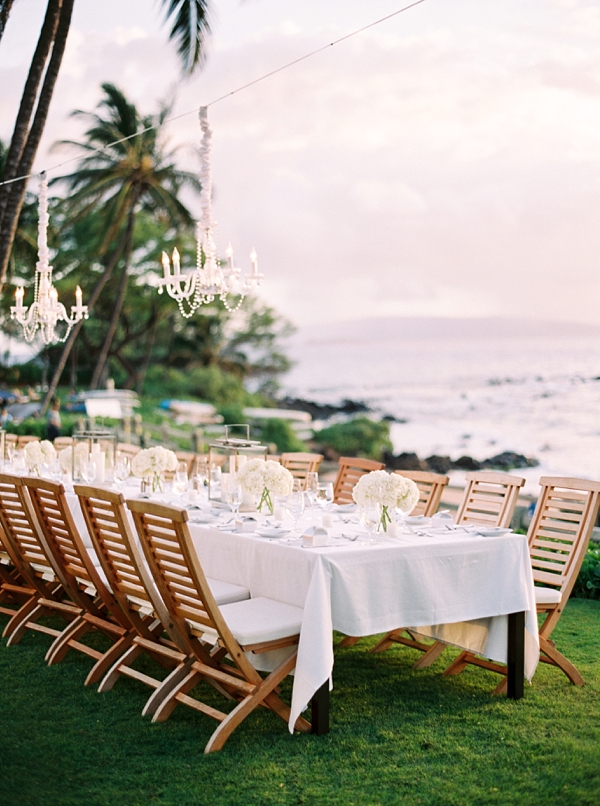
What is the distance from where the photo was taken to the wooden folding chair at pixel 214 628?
12.1ft

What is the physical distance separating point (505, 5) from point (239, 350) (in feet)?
91.8

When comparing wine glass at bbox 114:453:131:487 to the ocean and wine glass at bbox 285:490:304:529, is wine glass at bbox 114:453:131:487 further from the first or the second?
the ocean

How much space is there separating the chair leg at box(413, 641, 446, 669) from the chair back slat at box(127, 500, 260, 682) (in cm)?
135

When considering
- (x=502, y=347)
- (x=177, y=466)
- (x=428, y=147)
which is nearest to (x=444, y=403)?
(x=502, y=347)

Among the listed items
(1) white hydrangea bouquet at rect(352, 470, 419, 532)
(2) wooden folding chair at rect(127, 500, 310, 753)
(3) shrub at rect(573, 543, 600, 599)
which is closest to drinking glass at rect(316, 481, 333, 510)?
(1) white hydrangea bouquet at rect(352, 470, 419, 532)

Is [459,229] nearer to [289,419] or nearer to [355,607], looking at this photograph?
[289,419]

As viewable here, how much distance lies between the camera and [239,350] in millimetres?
42031

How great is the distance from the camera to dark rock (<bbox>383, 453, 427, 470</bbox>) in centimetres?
2589

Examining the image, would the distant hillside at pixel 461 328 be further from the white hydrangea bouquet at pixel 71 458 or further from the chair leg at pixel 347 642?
the chair leg at pixel 347 642

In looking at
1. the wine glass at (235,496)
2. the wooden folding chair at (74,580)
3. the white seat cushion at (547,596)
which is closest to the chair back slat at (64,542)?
the wooden folding chair at (74,580)

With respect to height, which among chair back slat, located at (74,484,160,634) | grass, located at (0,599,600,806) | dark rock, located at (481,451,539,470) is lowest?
dark rock, located at (481,451,539,470)

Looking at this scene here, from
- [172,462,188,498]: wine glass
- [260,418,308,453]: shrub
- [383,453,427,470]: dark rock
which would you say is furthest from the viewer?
[260,418,308,453]: shrub

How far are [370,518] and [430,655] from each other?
1.00 meters

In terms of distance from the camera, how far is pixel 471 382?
155 ft
